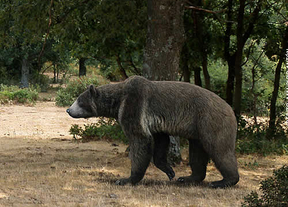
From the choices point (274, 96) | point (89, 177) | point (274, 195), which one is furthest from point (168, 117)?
point (274, 96)

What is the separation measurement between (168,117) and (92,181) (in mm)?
1736

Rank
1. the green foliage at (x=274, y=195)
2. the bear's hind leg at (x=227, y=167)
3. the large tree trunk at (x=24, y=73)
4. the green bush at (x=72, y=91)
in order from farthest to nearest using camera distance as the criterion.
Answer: the large tree trunk at (x=24, y=73)
the green bush at (x=72, y=91)
the bear's hind leg at (x=227, y=167)
the green foliage at (x=274, y=195)

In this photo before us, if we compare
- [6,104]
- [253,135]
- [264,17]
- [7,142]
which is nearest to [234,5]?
[264,17]

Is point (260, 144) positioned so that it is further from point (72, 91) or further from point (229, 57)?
point (72, 91)

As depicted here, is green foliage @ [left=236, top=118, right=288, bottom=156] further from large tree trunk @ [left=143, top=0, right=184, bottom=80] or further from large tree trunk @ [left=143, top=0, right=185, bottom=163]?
large tree trunk @ [left=143, top=0, right=184, bottom=80]

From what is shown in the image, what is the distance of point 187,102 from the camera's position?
Answer: 21.9 feet

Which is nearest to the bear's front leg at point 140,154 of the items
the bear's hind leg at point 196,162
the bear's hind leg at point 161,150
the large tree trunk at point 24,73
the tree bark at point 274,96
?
the bear's hind leg at point 161,150

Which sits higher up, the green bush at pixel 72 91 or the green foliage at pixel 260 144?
the green bush at pixel 72 91

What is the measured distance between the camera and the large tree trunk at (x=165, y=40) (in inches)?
340

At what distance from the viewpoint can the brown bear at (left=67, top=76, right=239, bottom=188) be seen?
21.5 ft

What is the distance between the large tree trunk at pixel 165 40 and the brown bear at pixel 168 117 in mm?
1824

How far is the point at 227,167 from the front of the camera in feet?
21.5

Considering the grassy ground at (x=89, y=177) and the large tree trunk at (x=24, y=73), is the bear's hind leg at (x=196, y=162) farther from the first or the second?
the large tree trunk at (x=24, y=73)

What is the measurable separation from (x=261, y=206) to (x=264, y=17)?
29.7ft
